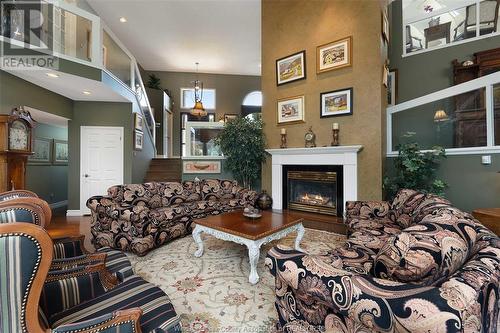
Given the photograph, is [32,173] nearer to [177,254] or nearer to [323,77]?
[177,254]

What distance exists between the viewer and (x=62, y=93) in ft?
15.1

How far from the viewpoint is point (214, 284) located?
218 cm

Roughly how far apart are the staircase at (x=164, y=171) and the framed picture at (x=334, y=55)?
14.3ft

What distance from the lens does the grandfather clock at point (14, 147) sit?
2.80m

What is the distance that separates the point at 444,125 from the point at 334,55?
208 cm

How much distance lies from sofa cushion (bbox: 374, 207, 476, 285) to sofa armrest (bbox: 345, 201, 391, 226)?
1.66 metres

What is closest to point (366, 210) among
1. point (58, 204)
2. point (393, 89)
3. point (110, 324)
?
point (110, 324)

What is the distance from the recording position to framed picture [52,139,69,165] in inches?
238

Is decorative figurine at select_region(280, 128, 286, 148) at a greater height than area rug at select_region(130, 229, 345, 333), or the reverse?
decorative figurine at select_region(280, 128, 286, 148)

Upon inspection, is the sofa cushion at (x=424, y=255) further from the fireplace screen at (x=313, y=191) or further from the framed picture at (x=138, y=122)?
the framed picture at (x=138, y=122)

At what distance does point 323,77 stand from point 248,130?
5.71 feet

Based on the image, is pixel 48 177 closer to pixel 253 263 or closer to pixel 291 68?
pixel 253 263

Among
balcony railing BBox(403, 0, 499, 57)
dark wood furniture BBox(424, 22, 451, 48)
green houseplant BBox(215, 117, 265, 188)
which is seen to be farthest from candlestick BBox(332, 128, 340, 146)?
dark wood furniture BBox(424, 22, 451, 48)

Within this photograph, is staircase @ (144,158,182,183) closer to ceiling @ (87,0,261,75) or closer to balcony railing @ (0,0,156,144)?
balcony railing @ (0,0,156,144)
